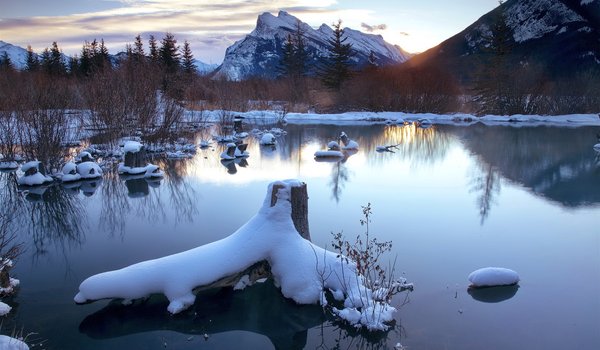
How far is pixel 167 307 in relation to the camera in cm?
521

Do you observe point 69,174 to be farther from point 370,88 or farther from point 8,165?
point 370,88


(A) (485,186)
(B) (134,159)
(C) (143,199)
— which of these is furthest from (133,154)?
(A) (485,186)

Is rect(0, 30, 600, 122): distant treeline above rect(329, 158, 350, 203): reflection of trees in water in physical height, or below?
above

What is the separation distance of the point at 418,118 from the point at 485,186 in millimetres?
25401

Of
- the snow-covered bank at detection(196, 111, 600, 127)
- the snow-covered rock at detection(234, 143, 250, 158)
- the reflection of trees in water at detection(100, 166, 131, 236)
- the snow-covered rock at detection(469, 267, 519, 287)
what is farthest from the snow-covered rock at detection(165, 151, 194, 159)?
the snow-covered rock at detection(469, 267, 519, 287)

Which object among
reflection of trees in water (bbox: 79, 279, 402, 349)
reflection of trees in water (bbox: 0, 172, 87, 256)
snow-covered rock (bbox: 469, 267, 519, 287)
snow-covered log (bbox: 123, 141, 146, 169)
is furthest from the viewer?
snow-covered log (bbox: 123, 141, 146, 169)

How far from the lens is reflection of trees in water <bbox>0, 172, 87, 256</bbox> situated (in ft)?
27.6

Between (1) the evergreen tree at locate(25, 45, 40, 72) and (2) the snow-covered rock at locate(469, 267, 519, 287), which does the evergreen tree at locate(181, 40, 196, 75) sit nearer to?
(1) the evergreen tree at locate(25, 45, 40, 72)

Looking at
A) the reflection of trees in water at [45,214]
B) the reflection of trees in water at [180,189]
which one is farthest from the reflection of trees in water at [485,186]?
the reflection of trees in water at [45,214]

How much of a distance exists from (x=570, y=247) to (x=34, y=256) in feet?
30.7

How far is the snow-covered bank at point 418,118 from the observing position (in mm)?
33125

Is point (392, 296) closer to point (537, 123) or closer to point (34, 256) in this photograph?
point (34, 256)

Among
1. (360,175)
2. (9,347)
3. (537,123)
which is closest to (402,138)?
(360,175)

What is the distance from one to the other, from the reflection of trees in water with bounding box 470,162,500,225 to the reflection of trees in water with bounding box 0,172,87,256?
8.52 meters
